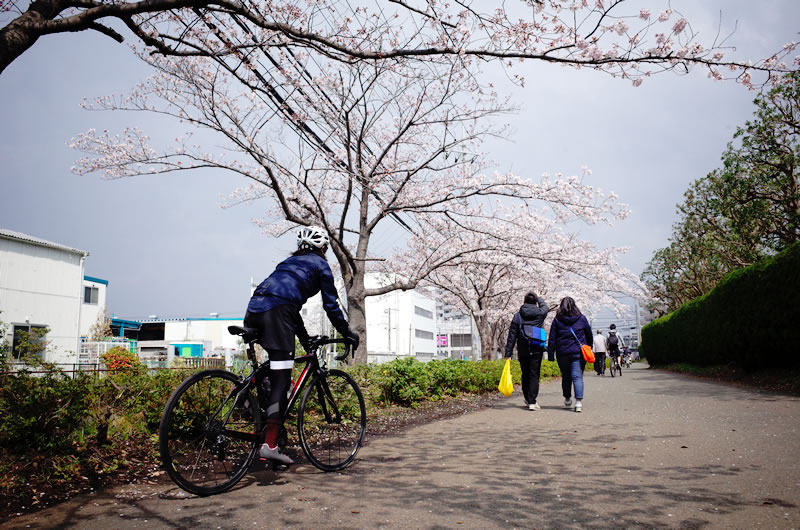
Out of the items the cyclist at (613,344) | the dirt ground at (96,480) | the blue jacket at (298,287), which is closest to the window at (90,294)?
the cyclist at (613,344)

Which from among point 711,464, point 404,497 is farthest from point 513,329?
point 404,497

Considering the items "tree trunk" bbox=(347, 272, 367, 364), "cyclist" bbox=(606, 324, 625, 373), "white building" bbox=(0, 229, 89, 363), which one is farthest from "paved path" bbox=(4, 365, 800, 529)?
"white building" bbox=(0, 229, 89, 363)

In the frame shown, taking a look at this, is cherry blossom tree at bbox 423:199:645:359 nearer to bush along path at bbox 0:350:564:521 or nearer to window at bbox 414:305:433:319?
bush along path at bbox 0:350:564:521

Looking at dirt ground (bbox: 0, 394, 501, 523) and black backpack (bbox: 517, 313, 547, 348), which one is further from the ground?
black backpack (bbox: 517, 313, 547, 348)

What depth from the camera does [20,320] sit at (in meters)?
23.7

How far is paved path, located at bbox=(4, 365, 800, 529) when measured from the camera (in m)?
2.92

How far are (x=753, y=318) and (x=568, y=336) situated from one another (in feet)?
18.8

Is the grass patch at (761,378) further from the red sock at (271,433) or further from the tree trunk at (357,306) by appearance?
the red sock at (271,433)

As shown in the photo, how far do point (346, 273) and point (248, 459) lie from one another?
9.54m

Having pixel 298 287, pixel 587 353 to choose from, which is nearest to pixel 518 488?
pixel 298 287

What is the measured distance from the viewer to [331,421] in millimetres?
4547

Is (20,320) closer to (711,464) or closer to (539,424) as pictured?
(539,424)

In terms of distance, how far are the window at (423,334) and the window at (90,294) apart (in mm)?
47634

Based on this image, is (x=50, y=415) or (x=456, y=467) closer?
(x=50, y=415)
